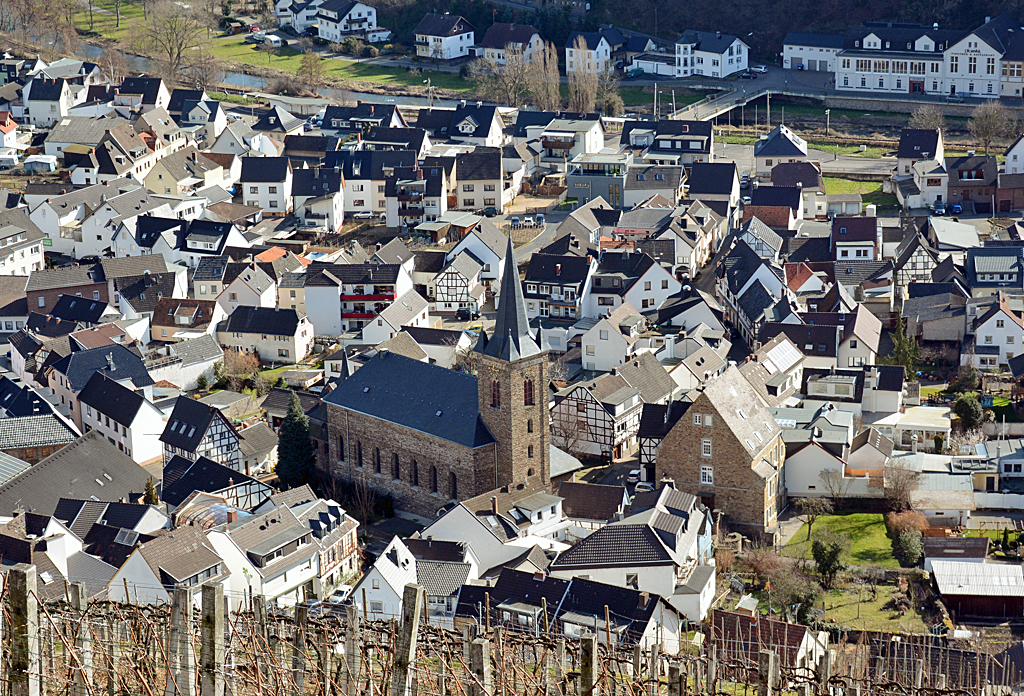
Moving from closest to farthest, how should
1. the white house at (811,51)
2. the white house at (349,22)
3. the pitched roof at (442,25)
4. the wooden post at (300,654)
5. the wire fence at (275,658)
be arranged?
the wire fence at (275,658), the wooden post at (300,654), the white house at (811,51), the pitched roof at (442,25), the white house at (349,22)

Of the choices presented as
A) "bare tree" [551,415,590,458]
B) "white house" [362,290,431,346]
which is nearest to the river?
"white house" [362,290,431,346]

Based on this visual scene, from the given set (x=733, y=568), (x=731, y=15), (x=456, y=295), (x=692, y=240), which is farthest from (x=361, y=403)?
(x=731, y=15)

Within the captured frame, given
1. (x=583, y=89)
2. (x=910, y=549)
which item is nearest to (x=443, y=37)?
(x=583, y=89)

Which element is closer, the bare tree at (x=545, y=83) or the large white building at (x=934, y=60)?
the large white building at (x=934, y=60)

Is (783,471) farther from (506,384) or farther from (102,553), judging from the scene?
(102,553)

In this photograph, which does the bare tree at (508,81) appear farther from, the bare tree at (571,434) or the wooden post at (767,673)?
the wooden post at (767,673)

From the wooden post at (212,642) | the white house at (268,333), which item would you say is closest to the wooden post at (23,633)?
the wooden post at (212,642)
